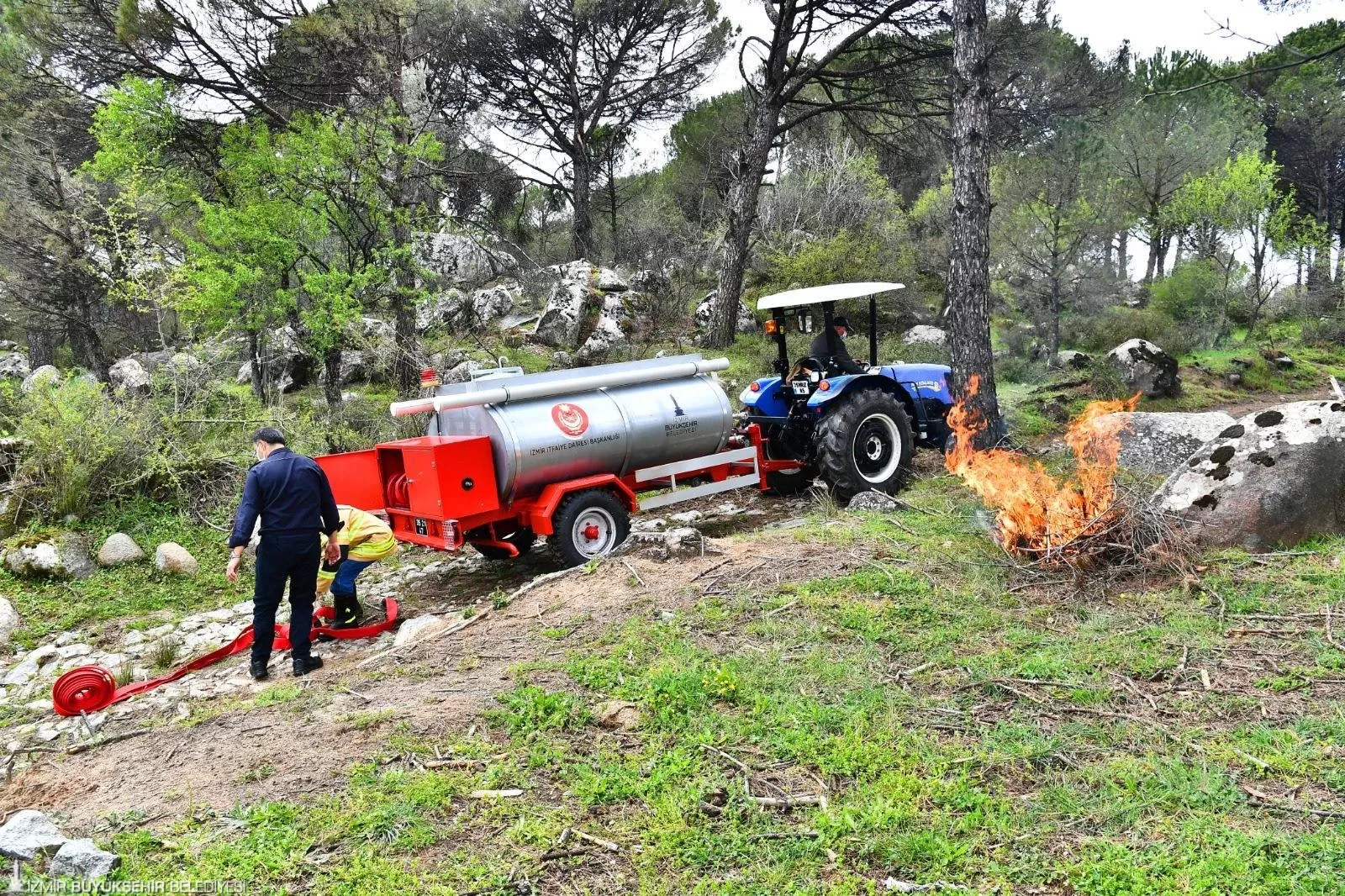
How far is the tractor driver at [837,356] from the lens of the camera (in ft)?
29.4

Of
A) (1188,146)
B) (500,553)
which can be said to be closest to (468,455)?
(500,553)

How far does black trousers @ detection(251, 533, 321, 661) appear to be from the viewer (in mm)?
5586

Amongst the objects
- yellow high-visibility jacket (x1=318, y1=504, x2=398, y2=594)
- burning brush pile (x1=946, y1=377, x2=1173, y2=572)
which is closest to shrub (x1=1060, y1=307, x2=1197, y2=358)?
burning brush pile (x1=946, y1=377, x2=1173, y2=572)

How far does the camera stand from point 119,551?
8.51 meters

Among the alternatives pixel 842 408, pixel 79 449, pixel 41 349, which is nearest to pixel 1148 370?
pixel 842 408

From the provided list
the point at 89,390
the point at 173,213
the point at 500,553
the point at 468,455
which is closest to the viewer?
the point at 468,455

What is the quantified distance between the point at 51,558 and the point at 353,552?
3992 millimetres

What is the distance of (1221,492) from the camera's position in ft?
18.9

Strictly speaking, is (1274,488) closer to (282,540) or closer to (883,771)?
(883,771)

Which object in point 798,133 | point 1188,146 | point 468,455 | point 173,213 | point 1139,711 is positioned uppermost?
point 798,133

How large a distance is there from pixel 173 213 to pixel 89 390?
18.3ft

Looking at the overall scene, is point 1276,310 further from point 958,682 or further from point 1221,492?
point 958,682

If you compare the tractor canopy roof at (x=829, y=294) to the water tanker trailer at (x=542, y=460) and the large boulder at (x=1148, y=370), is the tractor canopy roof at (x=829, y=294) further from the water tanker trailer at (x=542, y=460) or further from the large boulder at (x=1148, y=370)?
the large boulder at (x=1148, y=370)

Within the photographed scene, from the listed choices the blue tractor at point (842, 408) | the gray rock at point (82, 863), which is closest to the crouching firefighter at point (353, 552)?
the gray rock at point (82, 863)
